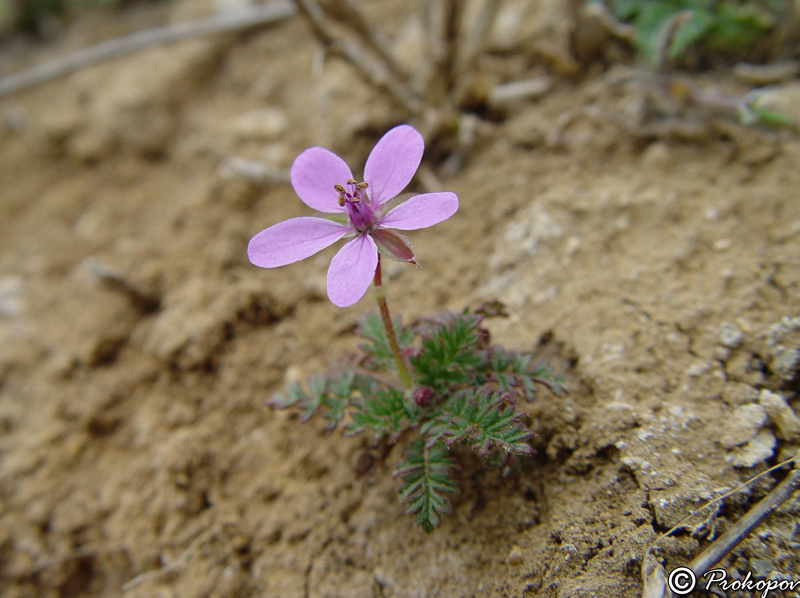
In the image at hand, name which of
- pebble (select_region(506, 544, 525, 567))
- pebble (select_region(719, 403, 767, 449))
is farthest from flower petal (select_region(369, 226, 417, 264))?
pebble (select_region(719, 403, 767, 449))

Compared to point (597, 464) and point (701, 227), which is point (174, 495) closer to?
point (597, 464)

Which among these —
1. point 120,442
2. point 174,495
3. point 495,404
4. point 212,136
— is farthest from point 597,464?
point 212,136

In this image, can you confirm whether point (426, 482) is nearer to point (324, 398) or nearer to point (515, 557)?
point (515, 557)

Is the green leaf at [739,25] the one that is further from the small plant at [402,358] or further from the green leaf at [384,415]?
the green leaf at [384,415]

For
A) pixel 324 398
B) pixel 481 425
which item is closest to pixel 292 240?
pixel 324 398

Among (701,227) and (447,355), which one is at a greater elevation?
(447,355)

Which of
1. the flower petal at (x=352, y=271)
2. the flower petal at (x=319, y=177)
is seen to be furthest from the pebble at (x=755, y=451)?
the flower petal at (x=319, y=177)
